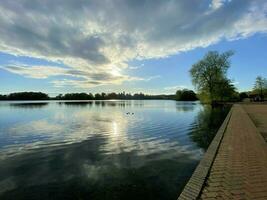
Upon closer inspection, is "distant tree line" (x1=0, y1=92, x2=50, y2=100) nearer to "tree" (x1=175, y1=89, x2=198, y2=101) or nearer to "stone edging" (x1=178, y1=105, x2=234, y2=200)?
"tree" (x1=175, y1=89, x2=198, y2=101)

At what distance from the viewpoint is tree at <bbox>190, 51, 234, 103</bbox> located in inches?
2219

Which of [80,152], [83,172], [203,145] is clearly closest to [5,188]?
[83,172]

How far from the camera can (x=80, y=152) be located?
402 inches

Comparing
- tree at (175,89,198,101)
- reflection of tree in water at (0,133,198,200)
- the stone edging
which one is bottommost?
reflection of tree in water at (0,133,198,200)

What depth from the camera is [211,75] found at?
56.5 m

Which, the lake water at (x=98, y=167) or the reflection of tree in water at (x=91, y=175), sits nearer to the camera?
the reflection of tree in water at (x=91, y=175)

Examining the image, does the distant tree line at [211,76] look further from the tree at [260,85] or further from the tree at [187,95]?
the tree at [187,95]

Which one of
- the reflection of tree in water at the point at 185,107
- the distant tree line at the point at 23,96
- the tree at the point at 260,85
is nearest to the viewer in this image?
the reflection of tree in water at the point at 185,107

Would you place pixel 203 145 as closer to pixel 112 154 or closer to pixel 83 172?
pixel 112 154

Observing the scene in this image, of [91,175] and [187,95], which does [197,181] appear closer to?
[91,175]

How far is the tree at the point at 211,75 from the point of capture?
56375 millimetres

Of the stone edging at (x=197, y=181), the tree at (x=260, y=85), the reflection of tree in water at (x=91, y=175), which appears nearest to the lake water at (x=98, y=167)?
the reflection of tree in water at (x=91, y=175)

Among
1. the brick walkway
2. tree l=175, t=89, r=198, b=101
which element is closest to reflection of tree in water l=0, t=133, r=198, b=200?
the brick walkway

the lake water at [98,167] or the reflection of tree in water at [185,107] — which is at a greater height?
the reflection of tree in water at [185,107]
